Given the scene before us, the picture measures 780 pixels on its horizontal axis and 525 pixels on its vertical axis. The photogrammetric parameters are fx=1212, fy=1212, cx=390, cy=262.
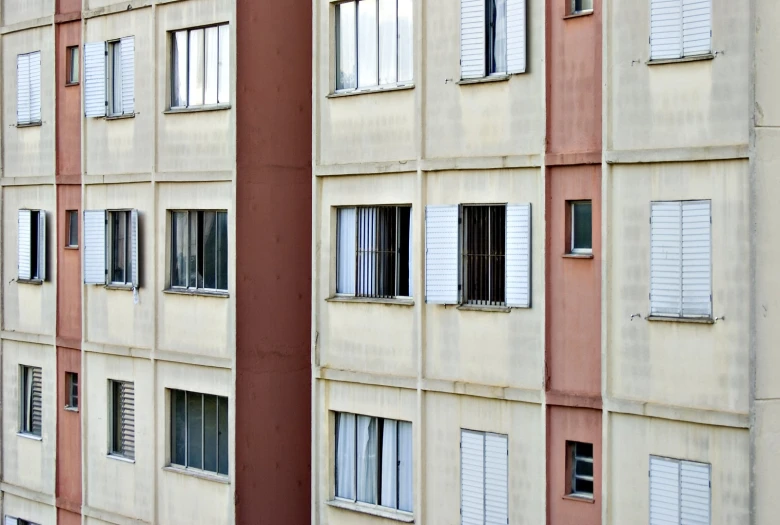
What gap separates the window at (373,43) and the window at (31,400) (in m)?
10.4

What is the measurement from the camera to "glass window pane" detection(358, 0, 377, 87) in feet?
67.1

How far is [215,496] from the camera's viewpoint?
22125mm

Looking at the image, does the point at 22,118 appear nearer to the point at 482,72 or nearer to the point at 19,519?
the point at 19,519

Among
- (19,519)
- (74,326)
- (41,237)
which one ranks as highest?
(41,237)

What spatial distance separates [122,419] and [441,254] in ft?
28.2

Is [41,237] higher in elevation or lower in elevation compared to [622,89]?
lower

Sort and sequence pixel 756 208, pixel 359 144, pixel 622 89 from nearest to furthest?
pixel 756 208 < pixel 622 89 < pixel 359 144

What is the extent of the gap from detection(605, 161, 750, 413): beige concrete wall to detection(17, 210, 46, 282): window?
13.8 m

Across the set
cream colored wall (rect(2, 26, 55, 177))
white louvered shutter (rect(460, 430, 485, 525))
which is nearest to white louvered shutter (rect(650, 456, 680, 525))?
white louvered shutter (rect(460, 430, 485, 525))

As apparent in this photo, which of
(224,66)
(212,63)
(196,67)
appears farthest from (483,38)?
(196,67)

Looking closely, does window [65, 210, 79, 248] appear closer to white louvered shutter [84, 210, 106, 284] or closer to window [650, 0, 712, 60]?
white louvered shutter [84, 210, 106, 284]

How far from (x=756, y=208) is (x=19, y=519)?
18.1m

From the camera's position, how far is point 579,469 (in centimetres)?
1780

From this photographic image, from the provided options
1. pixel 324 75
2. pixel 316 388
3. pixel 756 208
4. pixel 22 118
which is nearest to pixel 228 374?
pixel 316 388
